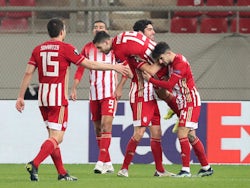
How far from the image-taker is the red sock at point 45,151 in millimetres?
11633

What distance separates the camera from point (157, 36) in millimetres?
16938

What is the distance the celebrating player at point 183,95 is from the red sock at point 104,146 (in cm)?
146

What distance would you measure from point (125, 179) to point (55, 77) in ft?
4.77

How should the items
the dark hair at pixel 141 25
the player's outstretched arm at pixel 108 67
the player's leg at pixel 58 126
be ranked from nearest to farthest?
the player's outstretched arm at pixel 108 67, the player's leg at pixel 58 126, the dark hair at pixel 141 25

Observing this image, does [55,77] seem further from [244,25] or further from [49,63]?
[244,25]

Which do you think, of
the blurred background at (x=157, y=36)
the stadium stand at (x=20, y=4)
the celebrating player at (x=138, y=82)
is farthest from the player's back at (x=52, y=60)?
the stadium stand at (x=20, y=4)

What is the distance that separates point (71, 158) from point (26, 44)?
1.96 meters

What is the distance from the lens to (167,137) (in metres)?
16.5

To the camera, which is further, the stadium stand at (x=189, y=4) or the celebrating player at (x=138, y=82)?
the stadium stand at (x=189, y=4)

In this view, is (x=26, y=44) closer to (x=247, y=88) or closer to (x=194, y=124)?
(x=247, y=88)

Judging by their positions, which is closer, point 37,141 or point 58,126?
point 58,126

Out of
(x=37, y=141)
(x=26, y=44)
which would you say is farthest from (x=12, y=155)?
(x=26, y=44)

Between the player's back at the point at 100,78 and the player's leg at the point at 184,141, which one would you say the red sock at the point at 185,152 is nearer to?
the player's leg at the point at 184,141

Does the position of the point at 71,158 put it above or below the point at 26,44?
below
